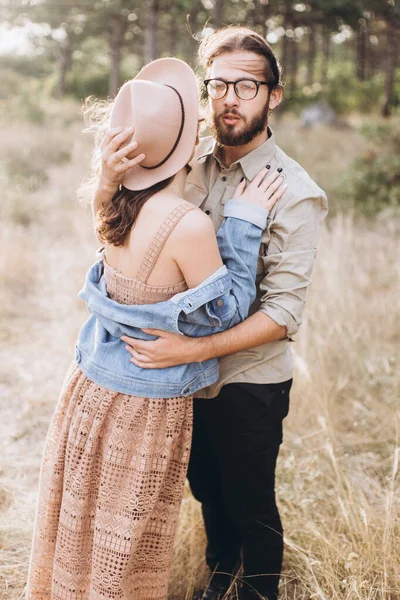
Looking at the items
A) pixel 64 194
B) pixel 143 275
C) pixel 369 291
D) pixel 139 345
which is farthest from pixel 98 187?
pixel 64 194

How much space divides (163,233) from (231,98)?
0.60 metres

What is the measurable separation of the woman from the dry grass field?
23.2 inches

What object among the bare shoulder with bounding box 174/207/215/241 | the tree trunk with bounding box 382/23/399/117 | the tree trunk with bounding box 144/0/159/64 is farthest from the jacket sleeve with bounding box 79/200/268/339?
the tree trunk with bounding box 382/23/399/117

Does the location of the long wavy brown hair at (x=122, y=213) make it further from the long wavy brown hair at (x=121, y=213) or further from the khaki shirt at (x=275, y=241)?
the khaki shirt at (x=275, y=241)

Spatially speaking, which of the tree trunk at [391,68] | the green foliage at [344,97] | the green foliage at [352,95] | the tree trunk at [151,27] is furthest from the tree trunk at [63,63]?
the tree trunk at [151,27]

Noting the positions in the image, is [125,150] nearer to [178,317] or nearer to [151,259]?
[151,259]

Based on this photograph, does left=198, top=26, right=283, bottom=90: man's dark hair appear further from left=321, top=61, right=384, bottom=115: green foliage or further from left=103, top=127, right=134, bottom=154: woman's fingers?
left=321, top=61, right=384, bottom=115: green foliage

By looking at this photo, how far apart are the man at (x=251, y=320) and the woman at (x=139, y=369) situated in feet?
0.26

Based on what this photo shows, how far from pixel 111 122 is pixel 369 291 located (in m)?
3.91

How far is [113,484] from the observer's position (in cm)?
190

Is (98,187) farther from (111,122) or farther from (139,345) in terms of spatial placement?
(139,345)

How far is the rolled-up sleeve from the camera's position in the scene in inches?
77.1

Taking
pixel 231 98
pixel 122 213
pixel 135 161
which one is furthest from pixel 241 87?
pixel 122 213

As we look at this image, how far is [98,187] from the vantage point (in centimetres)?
193
